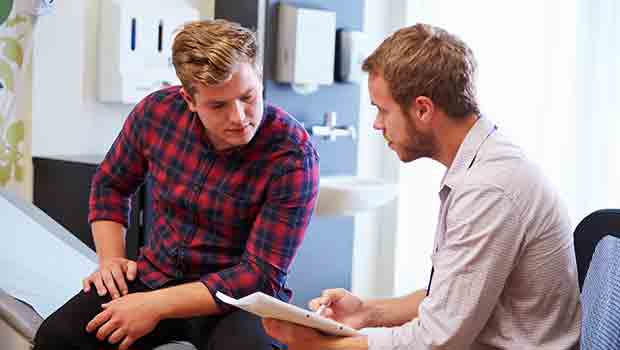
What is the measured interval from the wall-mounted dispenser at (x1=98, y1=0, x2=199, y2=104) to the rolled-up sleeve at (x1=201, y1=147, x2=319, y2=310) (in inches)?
41.4

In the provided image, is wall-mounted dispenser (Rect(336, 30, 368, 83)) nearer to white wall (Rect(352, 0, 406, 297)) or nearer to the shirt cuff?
white wall (Rect(352, 0, 406, 297))

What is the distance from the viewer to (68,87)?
8.11 ft

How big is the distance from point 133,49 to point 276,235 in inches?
46.0

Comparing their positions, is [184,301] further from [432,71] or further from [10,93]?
[10,93]

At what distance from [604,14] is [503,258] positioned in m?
1.85

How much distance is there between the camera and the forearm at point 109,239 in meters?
1.76

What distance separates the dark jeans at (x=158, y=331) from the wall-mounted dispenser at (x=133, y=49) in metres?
1.01

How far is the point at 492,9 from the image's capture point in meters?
3.08

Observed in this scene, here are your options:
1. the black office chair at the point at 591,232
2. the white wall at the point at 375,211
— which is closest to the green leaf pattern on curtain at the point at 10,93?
the white wall at the point at 375,211

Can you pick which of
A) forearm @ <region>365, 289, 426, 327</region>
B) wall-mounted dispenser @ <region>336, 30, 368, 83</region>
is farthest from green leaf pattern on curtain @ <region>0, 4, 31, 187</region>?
forearm @ <region>365, 289, 426, 327</region>

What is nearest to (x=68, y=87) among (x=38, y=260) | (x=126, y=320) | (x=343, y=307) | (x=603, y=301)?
(x=38, y=260)

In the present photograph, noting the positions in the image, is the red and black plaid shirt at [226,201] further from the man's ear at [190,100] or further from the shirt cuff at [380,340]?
the shirt cuff at [380,340]

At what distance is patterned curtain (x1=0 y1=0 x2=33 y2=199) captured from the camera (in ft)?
7.67

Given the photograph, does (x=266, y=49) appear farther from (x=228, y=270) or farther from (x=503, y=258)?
(x=503, y=258)
